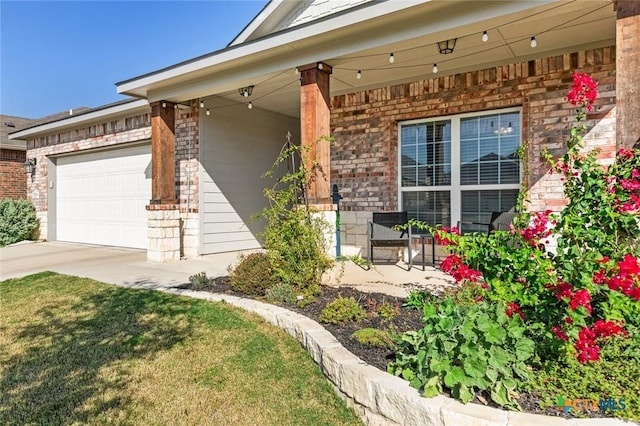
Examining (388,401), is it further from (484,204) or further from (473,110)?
(473,110)

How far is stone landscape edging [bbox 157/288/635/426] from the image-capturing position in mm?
1763

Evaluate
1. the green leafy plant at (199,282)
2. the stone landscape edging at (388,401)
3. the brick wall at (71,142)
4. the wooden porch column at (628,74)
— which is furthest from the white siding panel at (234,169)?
the wooden porch column at (628,74)

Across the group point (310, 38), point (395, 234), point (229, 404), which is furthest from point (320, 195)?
point (229, 404)

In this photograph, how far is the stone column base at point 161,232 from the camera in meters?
7.17

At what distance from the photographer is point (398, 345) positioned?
103 inches

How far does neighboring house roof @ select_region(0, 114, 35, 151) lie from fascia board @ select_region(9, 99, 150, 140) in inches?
12.6

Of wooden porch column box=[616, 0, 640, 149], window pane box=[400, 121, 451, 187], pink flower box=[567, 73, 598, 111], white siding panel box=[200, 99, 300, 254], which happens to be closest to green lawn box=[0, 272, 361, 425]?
pink flower box=[567, 73, 598, 111]

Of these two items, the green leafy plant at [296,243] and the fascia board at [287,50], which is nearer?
the fascia board at [287,50]

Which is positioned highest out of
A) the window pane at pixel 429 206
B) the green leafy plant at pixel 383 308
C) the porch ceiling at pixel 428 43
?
the porch ceiling at pixel 428 43

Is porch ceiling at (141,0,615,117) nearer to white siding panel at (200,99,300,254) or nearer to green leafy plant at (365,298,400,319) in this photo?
white siding panel at (200,99,300,254)

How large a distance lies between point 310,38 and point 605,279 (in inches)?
164

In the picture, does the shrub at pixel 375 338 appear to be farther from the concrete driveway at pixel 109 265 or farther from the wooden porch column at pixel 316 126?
the concrete driveway at pixel 109 265

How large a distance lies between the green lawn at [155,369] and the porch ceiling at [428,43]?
11.2ft

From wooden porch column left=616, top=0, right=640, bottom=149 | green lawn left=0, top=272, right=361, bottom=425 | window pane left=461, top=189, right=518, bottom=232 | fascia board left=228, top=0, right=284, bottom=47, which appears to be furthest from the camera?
fascia board left=228, top=0, right=284, bottom=47
